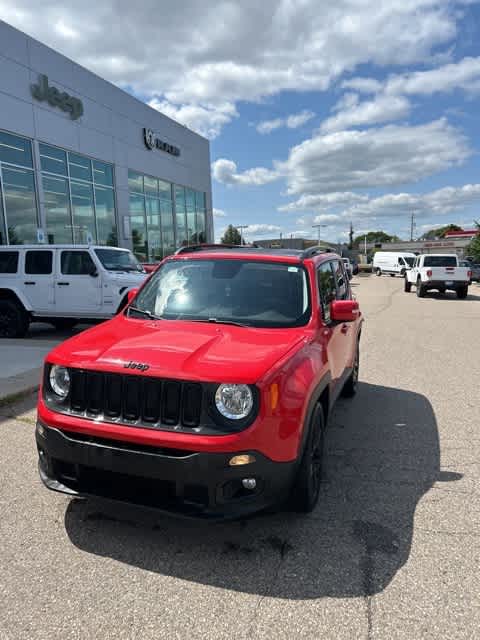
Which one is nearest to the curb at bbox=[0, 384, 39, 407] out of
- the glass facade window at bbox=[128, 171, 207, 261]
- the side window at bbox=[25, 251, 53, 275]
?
the side window at bbox=[25, 251, 53, 275]

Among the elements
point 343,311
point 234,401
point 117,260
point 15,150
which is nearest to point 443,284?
point 117,260

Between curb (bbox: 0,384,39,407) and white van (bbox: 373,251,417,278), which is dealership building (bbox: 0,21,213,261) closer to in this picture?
curb (bbox: 0,384,39,407)

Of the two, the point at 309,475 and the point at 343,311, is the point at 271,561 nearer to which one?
the point at 309,475

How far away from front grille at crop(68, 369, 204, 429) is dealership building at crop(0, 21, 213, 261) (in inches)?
569

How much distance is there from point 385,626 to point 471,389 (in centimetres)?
473

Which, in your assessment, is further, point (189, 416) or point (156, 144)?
point (156, 144)

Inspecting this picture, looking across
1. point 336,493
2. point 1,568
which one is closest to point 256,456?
point 336,493

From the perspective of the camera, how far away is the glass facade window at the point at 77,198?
1836 cm

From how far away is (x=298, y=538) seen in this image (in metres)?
2.88

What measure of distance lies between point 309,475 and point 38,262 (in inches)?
344

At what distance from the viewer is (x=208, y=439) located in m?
2.46

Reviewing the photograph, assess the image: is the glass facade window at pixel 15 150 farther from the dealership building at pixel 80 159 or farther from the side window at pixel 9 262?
the side window at pixel 9 262

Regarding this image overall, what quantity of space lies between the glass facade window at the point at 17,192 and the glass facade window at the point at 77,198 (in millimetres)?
672

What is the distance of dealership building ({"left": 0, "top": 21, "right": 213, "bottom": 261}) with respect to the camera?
16547mm
